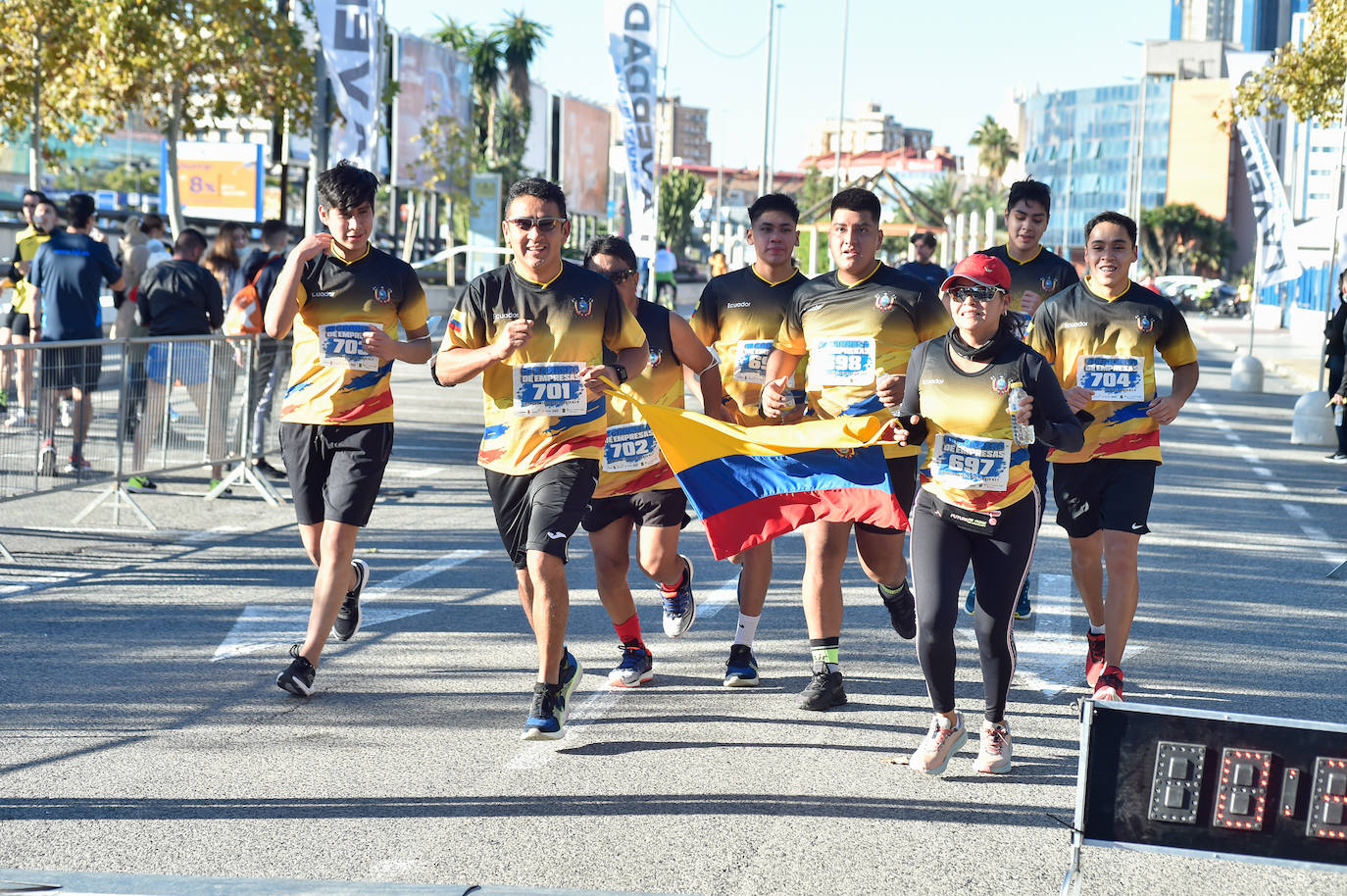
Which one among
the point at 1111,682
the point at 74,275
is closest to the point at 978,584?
the point at 1111,682

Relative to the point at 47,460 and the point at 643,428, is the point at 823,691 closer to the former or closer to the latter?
the point at 643,428

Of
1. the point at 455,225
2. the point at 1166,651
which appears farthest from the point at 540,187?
the point at 455,225

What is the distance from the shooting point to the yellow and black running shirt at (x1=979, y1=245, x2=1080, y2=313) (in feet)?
27.7

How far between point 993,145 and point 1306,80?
137015 mm

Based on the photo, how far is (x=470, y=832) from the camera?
5086 mm

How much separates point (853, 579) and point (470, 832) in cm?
532

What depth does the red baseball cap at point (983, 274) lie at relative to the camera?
568cm

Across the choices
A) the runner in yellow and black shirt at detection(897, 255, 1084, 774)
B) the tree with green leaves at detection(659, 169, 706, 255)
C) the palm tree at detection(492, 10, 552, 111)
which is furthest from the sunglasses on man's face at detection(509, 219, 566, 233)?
the tree with green leaves at detection(659, 169, 706, 255)

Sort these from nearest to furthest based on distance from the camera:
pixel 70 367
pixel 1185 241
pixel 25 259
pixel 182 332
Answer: pixel 70 367 < pixel 182 332 < pixel 25 259 < pixel 1185 241

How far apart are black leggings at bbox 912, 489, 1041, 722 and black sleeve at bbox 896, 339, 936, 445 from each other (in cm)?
26

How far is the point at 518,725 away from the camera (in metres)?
6.45

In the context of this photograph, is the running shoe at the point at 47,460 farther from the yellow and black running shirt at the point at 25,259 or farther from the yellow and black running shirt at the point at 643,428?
the yellow and black running shirt at the point at 25,259

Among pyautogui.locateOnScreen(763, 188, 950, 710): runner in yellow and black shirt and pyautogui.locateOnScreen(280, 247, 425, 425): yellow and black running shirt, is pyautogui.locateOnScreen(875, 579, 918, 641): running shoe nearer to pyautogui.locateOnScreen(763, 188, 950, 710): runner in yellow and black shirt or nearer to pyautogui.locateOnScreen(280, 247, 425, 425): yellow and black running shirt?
pyautogui.locateOnScreen(763, 188, 950, 710): runner in yellow and black shirt

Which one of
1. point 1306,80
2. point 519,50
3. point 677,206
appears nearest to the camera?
point 1306,80
